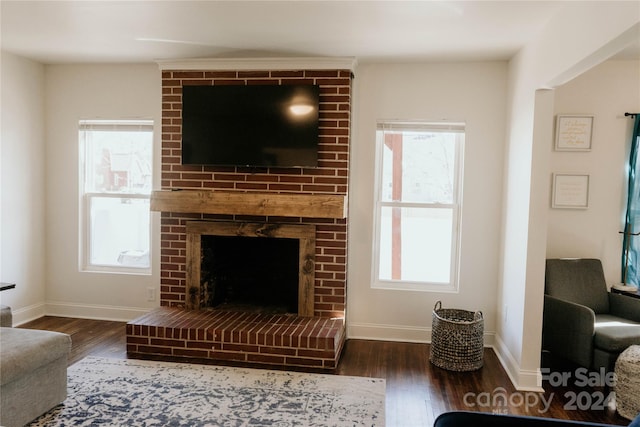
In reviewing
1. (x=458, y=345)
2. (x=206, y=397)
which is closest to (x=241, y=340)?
(x=206, y=397)

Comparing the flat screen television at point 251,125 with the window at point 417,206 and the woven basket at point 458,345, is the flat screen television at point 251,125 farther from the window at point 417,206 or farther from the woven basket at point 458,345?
the woven basket at point 458,345

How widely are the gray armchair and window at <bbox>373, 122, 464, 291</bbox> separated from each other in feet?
2.64

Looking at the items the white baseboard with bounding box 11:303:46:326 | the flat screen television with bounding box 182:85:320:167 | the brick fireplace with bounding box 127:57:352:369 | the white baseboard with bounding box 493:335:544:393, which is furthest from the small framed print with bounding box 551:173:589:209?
the white baseboard with bounding box 11:303:46:326

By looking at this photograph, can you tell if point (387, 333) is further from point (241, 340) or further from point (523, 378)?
point (241, 340)

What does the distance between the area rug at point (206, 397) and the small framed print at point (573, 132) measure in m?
2.41

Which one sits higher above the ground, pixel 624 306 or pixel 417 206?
pixel 417 206

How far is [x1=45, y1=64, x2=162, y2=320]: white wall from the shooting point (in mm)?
4141

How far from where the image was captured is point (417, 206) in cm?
396

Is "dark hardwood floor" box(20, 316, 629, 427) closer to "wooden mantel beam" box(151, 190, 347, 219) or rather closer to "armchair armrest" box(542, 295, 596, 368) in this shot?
"armchair armrest" box(542, 295, 596, 368)

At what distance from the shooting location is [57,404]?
260 centimetres

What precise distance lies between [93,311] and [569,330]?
407 cm

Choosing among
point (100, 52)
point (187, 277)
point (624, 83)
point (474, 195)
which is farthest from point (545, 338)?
point (100, 52)

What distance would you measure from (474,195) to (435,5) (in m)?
1.75

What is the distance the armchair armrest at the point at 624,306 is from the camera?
332cm
